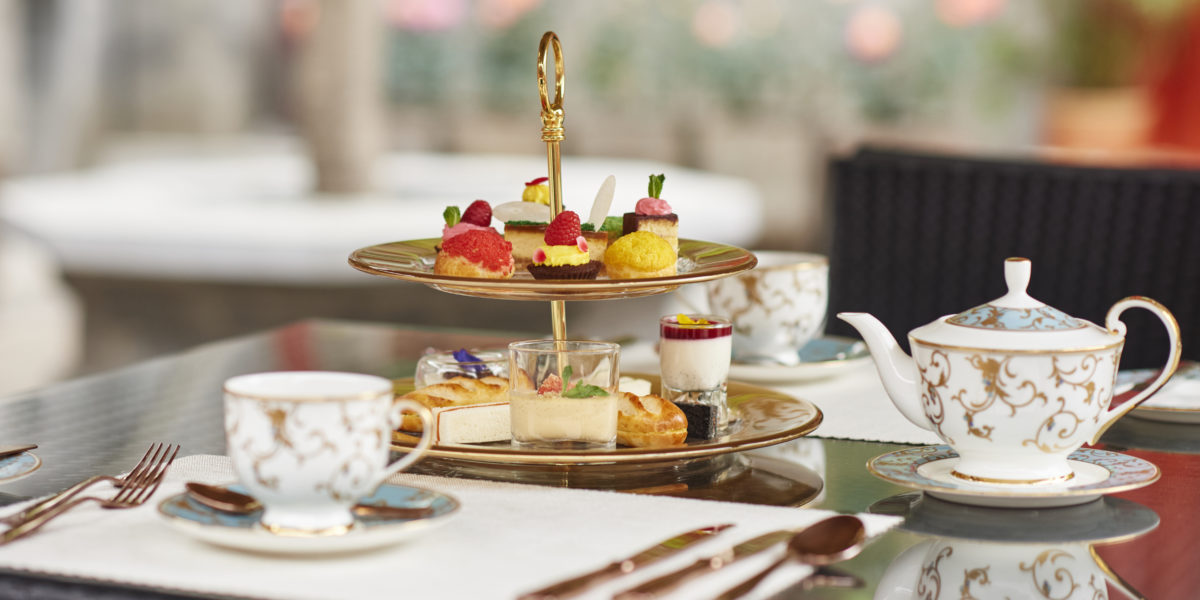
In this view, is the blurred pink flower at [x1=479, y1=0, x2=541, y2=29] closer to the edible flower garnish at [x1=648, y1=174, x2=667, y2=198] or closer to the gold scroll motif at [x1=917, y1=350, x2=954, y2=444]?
the edible flower garnish at [x1=648, y1=174, x2=667, y2=198]

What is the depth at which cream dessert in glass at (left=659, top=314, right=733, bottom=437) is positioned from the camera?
3.22 ft

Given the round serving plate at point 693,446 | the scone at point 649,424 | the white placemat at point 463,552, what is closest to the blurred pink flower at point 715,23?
the round serving plate at point 693,446

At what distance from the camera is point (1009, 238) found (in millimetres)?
1920

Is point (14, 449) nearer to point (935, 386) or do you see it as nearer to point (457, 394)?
point (457, 394)

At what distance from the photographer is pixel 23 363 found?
4.36 meters

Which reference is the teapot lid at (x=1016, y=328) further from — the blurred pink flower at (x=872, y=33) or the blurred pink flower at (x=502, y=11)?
the blurred pink flower at (x=502, y=11)

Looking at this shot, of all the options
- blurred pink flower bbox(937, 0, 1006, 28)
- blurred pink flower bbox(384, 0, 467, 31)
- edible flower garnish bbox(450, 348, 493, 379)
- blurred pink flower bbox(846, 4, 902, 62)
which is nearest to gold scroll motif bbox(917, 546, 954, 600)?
edible flower garnish bbox(450, 348, 493, 379)

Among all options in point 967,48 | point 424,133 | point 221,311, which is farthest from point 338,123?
point 967,48

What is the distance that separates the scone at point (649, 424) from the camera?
0.91 meters

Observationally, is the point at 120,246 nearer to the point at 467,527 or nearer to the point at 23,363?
the point at 23,363

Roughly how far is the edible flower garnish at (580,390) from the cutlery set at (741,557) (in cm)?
16

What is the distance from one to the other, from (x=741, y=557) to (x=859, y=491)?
202mm

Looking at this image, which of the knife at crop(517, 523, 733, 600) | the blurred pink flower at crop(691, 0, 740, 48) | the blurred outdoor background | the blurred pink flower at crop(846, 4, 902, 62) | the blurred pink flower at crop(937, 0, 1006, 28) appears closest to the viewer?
the knife at crop(517, 523, 733, 600)

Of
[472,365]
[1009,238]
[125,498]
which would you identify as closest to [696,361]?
[472,365]
